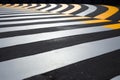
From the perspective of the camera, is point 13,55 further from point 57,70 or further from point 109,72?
point 109,72

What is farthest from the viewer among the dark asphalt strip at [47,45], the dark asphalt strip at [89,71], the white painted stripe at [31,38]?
the white painted stripe at [31,38]

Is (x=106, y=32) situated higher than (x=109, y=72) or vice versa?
(x=109, y=72)

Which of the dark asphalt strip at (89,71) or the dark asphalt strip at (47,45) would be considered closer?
the dark asphalt strip at (89,71)

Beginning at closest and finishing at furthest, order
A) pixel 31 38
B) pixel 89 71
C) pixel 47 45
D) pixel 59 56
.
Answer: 1. pixel 89 71
2. pixel 59 56
3. pixel 47 45
4. pixel 31 38

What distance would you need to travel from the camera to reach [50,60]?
10.5 feet

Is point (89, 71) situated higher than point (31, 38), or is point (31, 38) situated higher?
point (89, 71)

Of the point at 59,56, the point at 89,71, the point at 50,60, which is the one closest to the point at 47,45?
the point at 59,56

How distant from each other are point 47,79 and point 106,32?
294 centimetres

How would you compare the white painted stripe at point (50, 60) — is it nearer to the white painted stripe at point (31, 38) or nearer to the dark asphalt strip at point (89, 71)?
the dark asphalt strip at point (89, 71)

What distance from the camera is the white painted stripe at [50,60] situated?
9.09 feet

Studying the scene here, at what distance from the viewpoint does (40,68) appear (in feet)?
9.59

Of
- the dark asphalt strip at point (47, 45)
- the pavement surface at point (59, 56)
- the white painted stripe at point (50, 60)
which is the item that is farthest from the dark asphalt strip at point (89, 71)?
the dark asphalt strip at point (47, 45)

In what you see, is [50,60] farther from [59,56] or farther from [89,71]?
[89,71]

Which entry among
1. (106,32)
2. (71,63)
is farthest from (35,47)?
(106,32)
